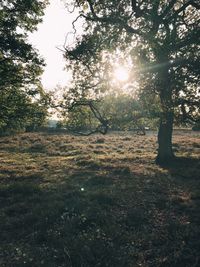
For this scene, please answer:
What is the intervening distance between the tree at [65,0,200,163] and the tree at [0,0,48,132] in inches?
138

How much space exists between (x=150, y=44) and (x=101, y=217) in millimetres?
9027

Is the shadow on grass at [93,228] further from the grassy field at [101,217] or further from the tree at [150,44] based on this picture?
the tree at [150,44]

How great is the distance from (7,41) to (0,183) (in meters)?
10.1

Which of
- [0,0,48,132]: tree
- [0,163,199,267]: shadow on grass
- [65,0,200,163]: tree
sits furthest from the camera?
[0,0,48,132]: tree

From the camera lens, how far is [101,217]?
1096cm

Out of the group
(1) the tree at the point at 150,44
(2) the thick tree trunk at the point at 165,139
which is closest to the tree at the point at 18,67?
(1) the tree at the point at 150,44

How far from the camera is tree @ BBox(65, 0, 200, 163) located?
51.2 feet

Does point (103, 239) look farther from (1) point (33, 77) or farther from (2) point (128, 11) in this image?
(1) point (33, 77)

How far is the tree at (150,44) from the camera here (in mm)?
15609

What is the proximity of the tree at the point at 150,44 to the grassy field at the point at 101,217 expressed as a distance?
17.5 feet

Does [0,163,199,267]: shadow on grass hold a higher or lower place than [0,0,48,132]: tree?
lower

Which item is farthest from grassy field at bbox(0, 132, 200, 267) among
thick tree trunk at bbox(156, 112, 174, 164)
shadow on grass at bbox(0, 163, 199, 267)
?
thick tree trunk at bbox(156, 112, 174, 164)

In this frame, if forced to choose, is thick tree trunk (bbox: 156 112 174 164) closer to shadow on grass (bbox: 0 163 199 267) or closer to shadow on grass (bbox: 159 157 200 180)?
shadow on grass (bbox: 159 157 200 180)

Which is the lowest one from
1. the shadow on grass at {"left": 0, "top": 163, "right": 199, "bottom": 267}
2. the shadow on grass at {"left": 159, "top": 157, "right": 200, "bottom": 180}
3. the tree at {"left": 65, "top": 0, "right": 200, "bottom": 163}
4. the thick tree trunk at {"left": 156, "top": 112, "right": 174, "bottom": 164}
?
the shadow on grass at {"left": 0, "top": 163, "right": 199, "bottom": 267}
